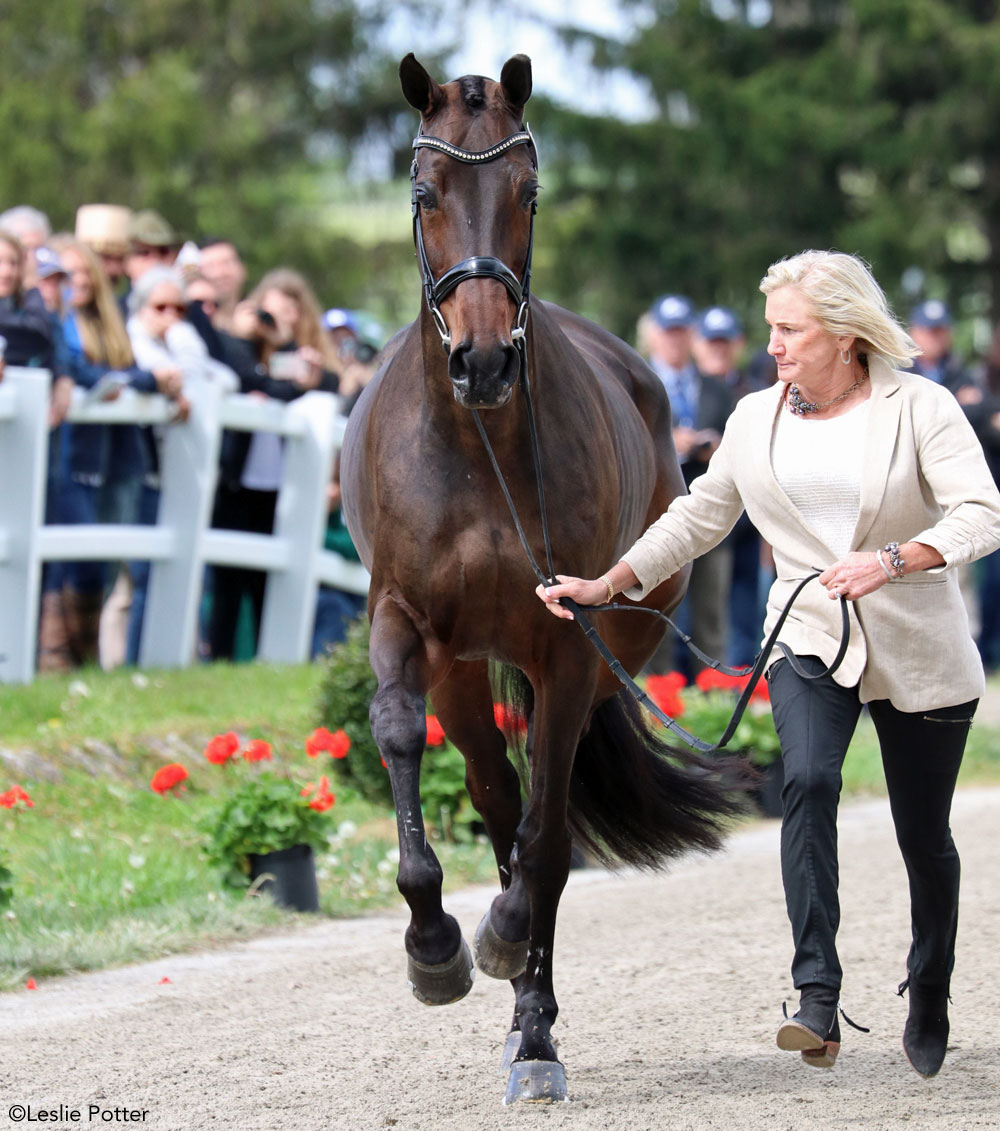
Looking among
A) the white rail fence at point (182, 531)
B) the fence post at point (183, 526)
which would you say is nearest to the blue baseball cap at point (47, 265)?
the white rail fence at point (182, 531)

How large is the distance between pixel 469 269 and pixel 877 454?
104 centimetres

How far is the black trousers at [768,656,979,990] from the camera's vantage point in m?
4.07

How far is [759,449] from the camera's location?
4316 millimetres

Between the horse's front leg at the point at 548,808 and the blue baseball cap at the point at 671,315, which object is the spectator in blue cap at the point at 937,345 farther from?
the horse's front leg at the point at 548,808

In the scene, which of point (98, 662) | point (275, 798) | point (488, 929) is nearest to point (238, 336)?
point (98, 662)

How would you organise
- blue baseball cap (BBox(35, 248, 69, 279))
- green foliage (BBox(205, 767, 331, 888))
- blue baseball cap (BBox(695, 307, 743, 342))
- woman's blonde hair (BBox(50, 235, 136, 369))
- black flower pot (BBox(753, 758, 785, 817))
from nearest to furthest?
1. green foliage (BBox(205, 767, 331, 888))
2. black flower pot (BBox(753, 758, 785, 817))
3. blue baseball cap (BBox(35, 248, 69, 279))
4. woman's blonde hair (BBox(50, 235, 136, 369))
5. blue baseball cap (BBox(695, 307, 743, 342))

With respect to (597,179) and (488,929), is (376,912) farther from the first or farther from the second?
(597,179)

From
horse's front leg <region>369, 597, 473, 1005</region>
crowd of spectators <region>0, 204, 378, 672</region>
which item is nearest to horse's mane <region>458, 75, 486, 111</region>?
horse's front leg <region>369, 597, 473, 1005</region>

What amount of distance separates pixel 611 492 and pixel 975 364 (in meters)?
16.3

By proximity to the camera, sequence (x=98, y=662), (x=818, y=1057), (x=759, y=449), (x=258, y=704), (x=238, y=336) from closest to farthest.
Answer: (x=818, y=1057), (x=759, y=449), (x=258, y=704), (x=98, y=662), (x=238, y=336)

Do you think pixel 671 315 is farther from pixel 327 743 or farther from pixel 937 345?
pixel 327 743

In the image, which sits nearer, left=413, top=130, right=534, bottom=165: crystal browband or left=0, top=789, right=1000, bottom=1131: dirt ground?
left=0, top=789, right=1000, bottom=1131: dirt ground

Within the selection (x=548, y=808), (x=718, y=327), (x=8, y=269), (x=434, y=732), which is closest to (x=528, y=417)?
(x=548, y=808)

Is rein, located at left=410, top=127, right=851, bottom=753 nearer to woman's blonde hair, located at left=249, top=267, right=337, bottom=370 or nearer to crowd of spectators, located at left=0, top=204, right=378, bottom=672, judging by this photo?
crowd of spectators, located at left=0, top=204, right=378, bottom=672
